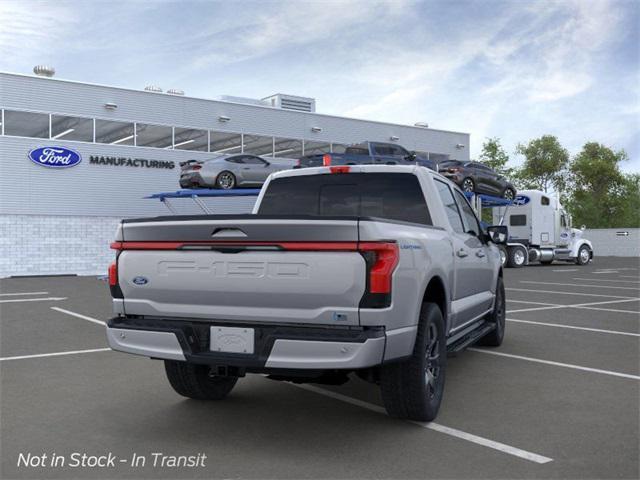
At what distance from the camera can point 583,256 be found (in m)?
32.0

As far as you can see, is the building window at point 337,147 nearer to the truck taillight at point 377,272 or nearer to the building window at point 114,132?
the building window at point 114,132

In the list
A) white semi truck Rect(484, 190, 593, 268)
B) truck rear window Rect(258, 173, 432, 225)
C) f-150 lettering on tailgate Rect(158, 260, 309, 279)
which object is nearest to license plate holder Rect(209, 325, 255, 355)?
f-150 lettering on tailgate Rect(158, 260, 309, 279)

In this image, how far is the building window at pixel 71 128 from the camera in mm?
26625

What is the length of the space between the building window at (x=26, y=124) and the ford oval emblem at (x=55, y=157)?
2.24 feet

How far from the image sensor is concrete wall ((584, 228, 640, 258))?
48.4 metres

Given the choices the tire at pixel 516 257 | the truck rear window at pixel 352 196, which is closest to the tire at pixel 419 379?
the truck rear window at pixel 352 196

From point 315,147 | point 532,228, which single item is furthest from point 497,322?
point 315,147

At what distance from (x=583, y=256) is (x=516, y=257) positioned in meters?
5.22

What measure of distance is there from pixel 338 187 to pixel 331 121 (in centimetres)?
2871

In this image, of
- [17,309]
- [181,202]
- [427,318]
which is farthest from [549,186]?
[427,318]

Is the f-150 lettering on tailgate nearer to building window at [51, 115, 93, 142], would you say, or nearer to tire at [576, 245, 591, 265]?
building window at [51, 115, 93, 142]

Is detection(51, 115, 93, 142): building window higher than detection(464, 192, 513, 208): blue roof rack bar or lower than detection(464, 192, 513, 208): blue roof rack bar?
higher

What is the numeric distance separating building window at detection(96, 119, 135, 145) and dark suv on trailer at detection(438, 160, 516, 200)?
13.3m

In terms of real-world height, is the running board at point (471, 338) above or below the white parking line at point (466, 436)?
above
